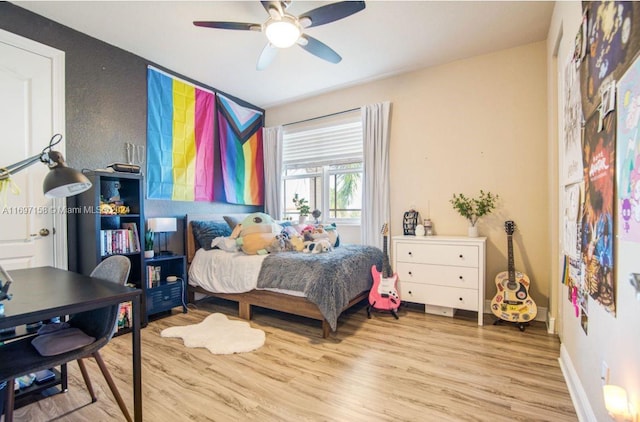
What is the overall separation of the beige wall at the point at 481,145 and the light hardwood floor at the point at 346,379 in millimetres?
Answer: 911

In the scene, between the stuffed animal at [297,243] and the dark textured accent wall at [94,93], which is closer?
the dark textured accent wall at [94,93]

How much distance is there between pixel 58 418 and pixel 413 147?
144 inches

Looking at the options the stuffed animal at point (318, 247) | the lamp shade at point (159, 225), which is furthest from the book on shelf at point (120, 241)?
the stuffed animal at point (318, 247)

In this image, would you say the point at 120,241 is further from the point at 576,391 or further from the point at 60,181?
the point at 576,391

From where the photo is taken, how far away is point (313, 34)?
275 cm

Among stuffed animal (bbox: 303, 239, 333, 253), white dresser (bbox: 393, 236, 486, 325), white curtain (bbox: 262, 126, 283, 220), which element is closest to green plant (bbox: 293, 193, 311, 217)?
white curtain (bbox: 262, 126, 283, 220)

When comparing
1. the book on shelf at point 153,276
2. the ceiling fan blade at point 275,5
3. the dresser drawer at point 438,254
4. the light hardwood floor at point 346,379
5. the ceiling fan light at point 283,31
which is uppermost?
the ceiling fan blade at point 275,5

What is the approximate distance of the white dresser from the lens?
9.15 feet

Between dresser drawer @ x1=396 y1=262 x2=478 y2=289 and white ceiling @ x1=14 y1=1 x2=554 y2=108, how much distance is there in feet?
7.14

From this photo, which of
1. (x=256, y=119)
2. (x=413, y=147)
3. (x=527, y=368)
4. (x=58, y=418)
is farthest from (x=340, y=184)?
(x=58, y=418)

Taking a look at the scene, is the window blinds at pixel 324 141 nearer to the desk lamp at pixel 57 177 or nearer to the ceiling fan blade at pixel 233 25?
the ceiling fan blade at pixel 233 25

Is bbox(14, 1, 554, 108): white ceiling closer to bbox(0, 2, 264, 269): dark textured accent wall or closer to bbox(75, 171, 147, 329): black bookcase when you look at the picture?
bbox(0, 2, 264, 269): dark textured accent wall

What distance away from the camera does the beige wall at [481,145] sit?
2906 millimetres

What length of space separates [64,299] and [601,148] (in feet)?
7.47
